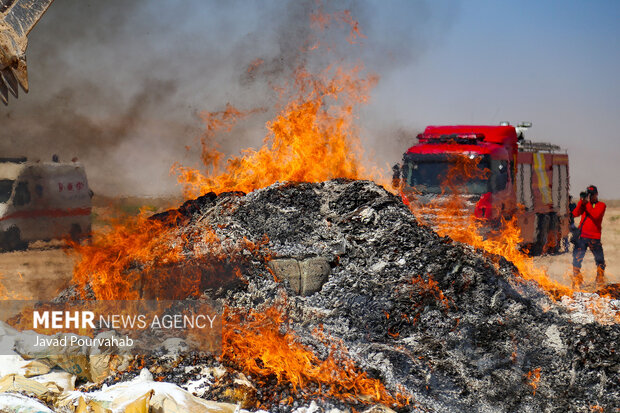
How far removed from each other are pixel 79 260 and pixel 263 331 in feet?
8.47

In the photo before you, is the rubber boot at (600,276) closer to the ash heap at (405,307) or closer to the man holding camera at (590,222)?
the man holding camera at (590,222)

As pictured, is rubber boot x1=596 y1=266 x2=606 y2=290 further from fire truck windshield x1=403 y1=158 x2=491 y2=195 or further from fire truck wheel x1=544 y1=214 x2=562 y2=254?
fire truck wheel x1=544 y1=214 x2=562 y2=254

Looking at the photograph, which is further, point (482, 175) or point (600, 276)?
point (482, 175)

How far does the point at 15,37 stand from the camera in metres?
4.34

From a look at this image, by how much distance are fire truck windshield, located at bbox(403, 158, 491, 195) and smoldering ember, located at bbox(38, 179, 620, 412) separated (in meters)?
4.28

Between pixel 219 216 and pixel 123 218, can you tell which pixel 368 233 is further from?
pixel 123 218

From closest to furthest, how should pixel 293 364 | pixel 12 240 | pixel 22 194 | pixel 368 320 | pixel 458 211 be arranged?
pixel 293 364 < pixel 368 320 < pixel 458 211 < pixel 22 194 < pixel 12 240

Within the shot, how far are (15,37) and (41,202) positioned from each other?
28.9 feet

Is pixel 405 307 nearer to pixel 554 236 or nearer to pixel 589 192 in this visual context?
pixel 589 192

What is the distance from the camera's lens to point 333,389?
15.7 ft

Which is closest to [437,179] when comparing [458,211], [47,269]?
[458,211]

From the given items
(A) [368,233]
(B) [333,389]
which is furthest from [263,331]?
(A) [368,233]

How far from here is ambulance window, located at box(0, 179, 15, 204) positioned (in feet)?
38.9

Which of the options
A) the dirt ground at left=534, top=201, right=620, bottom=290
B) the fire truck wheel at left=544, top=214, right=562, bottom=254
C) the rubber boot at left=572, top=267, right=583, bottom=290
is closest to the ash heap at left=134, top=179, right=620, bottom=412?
the rubber boot at left=572, top=267, right=583, bottom=290
